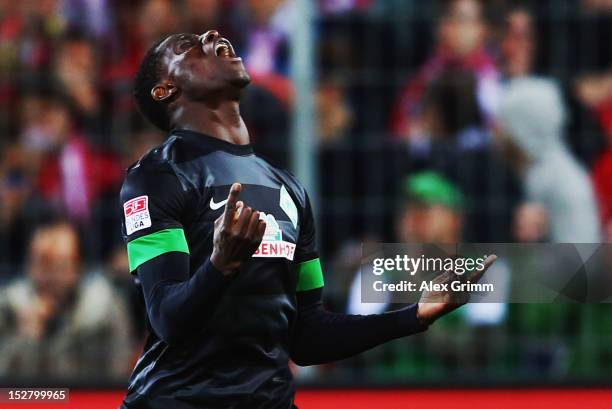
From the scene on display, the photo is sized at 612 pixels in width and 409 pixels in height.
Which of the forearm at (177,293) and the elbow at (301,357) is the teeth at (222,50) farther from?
the elbow at (301,357)

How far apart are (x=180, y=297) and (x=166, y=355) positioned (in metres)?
0.34

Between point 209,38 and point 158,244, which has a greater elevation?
point 209,38

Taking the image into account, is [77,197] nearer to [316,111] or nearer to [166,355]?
[316,111]

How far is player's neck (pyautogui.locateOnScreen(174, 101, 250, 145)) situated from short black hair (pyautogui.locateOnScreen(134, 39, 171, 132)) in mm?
91

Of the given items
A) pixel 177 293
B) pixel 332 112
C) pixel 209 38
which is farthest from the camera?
pixel 332 112

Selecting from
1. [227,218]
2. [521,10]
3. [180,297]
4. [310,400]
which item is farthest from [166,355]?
[521,10]

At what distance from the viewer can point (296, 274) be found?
3.63m

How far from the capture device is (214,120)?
11.5 feet

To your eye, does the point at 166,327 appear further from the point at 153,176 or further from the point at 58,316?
the point at 58,316

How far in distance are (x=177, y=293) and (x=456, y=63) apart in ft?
12.9

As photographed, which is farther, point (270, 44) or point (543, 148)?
point (270, 44)

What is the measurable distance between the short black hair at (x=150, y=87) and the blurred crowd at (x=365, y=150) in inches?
120

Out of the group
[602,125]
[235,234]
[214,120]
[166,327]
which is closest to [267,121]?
[602,125]

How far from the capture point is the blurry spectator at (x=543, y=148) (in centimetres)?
656
